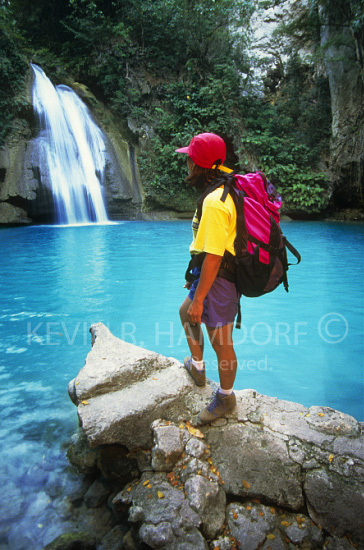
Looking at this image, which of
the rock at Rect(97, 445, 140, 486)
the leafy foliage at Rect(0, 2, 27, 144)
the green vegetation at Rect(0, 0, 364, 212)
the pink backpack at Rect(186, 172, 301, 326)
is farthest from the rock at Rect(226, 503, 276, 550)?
the leafy foliage at Rect(0, 2, 27, 144)

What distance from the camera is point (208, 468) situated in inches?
73.0

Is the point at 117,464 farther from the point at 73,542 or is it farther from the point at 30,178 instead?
the point at 30,178

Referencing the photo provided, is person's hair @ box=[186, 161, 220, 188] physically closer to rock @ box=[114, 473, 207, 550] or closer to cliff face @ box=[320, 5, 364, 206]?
rock @ box=[114, 473, 207, 550]

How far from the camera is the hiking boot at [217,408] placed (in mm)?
2068

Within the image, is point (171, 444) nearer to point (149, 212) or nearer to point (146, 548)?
point (146, 548)

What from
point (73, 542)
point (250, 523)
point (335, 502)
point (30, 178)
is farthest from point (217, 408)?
point (30, 178)

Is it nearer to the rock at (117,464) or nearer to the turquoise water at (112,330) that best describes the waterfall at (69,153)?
the turquoise water at (112,330)

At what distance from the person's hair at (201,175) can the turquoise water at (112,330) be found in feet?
6.46

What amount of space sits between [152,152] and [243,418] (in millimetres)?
16317

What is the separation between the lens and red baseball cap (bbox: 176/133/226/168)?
5.85 feet

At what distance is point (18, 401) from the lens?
9.11ft

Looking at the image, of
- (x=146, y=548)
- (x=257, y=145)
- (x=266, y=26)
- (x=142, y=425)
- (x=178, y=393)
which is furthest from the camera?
(x=266, y=26)

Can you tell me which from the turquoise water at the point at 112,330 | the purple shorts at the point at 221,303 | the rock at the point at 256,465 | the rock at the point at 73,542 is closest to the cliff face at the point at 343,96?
the turquoise water at the point at 112,330

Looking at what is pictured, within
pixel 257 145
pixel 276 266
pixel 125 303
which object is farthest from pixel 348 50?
pixel 276 266
